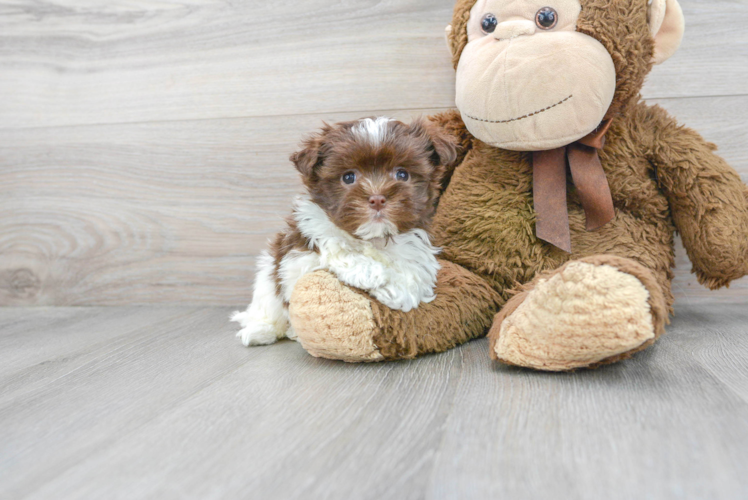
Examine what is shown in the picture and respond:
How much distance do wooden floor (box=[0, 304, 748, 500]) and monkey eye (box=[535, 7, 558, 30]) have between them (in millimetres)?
623

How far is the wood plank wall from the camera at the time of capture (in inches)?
57.2

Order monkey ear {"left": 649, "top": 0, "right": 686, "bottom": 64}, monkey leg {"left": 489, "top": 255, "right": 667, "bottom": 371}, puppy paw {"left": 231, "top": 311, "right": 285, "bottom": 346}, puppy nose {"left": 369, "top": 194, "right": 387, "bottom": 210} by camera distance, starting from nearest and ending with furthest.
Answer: monkey leg {"left": 489, "top": 255, "right": 667, "bottom": 371} → puppy nose {"left": 369, "top": 194, "right": 387, "bottom": 210} → monkey ear {"left": 649, "top": 0, "right": 686, "bottom": 64} → puppy paw {"left": 231, "top": 311, "right": 285, "bottom": 346}

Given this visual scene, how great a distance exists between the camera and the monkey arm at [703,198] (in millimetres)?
1087

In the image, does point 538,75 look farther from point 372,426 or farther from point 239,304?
point 239,304

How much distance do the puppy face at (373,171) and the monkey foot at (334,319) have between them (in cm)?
11

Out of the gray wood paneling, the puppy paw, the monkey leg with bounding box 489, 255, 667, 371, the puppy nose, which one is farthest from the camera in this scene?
the gray wood paneling

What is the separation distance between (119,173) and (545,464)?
147 cm

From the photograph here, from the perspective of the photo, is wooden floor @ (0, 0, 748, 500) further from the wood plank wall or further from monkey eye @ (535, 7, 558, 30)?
monkey eye @ (535, 7, 558, 30)

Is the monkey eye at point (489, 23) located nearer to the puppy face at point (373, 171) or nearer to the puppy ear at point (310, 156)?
the puppy face at point (373, 171)

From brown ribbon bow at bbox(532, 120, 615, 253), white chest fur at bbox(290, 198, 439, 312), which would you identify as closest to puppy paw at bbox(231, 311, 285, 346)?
white chest fur at bbox(290, 198, 439, 312)

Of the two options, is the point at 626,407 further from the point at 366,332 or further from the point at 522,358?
the point at 366,332

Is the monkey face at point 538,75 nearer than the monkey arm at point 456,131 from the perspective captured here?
Yes

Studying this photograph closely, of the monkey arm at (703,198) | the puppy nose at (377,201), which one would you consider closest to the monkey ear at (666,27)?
the monkey arm at (703,198)

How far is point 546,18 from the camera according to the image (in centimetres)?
102
